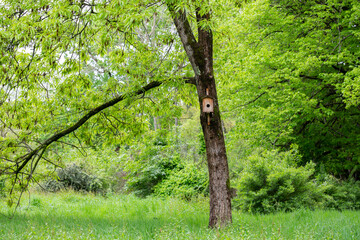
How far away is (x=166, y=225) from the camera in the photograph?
662 cm

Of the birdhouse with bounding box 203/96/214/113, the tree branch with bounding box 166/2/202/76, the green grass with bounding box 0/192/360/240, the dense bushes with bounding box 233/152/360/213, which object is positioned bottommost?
the green grass with bounding box 0/192/360/240

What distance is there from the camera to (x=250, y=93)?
14570 mm

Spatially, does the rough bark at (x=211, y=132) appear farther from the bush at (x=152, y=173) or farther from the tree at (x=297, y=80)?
the bush at (x=152, y=173)

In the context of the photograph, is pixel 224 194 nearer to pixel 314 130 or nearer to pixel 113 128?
pixel 113 128

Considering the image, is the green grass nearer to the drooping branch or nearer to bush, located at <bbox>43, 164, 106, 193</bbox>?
the drooping branch

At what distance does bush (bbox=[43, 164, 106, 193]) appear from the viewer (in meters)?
18.8

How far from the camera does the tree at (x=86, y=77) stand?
5996 mm

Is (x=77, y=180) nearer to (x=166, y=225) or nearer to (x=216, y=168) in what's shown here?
(x=166, y=225)

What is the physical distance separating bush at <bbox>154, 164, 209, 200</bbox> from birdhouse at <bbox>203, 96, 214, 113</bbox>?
26.3 ft

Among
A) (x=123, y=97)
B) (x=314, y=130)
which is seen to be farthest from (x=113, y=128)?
(x=314, y=130)

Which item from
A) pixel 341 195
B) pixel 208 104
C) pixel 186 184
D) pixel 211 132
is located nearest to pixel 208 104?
pixel 208 104

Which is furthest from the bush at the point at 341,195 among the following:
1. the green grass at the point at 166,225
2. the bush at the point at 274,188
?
the green grass at the point at 166,225

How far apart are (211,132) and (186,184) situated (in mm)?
9190

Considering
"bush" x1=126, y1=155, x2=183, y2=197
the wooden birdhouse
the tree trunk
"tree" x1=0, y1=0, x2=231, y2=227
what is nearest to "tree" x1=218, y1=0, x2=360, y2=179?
"bush" x1=126, y1=155, x2=183, y2=197
